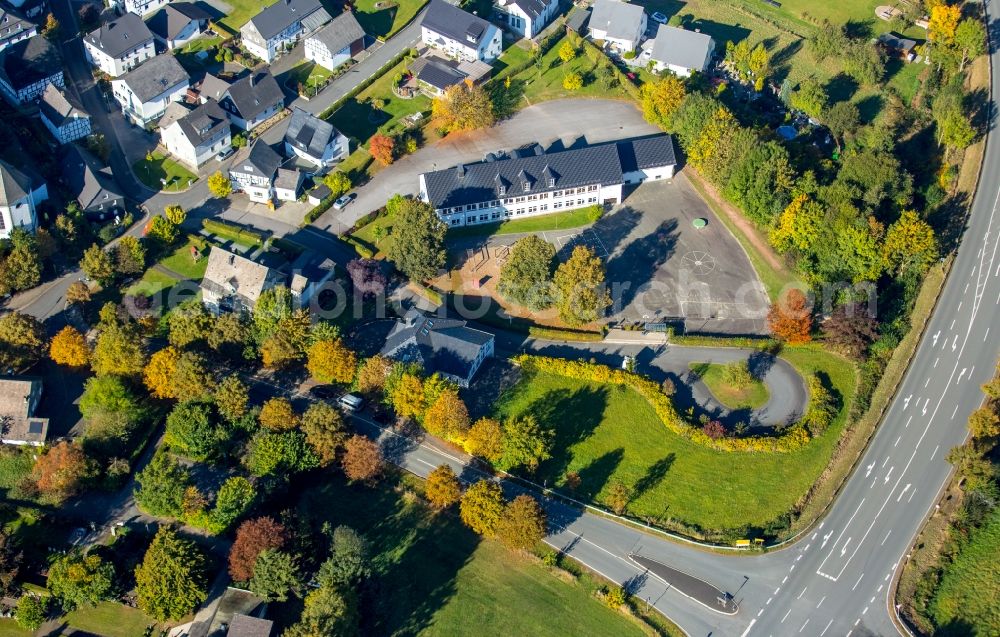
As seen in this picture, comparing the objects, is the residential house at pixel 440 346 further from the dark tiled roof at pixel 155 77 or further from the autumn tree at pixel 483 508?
the dark tiled roof at pixel 155 77

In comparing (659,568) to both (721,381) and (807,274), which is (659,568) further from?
(807,274)

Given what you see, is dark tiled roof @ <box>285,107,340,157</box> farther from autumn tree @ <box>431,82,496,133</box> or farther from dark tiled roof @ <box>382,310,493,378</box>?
dark tiled roof @ <box>382,310,493,378</box>

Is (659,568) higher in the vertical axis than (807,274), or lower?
lower

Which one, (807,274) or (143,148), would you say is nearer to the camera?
(807,274)

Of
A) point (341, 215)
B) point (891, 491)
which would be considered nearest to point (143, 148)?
point (341, 215)

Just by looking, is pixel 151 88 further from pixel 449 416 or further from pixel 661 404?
pixel 661 404

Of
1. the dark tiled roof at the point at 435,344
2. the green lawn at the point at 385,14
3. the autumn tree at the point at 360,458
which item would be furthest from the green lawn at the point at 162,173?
the autumn tree at the point at 360,458

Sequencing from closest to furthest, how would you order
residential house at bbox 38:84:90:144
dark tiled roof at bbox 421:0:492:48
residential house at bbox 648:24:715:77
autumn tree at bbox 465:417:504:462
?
autumn tree at bbox 465:417:504:462 → residential house at bbox 38:84:90:144 → residential house at bbox 648:24:715:77 → dark tiled roof at bbox 421:0:492:48

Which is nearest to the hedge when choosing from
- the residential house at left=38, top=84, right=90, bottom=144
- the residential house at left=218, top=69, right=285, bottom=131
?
the residential house at left=218, top=69, right=285, bottom=131
